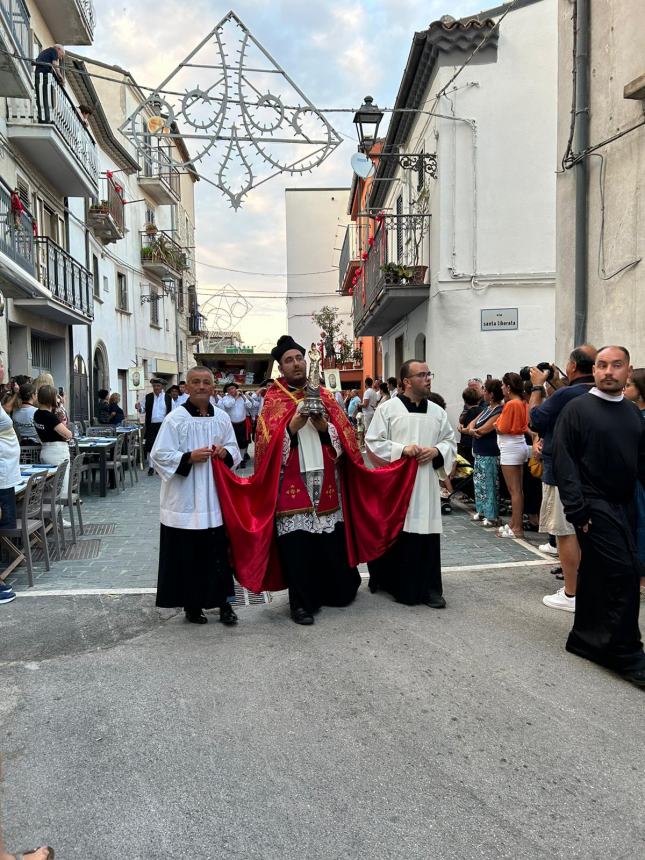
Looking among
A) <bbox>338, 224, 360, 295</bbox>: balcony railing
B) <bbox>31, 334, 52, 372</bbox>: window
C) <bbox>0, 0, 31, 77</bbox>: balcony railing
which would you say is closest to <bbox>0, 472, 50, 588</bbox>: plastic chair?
<bbox>0, 0, 31, 77</bbox>: balcony railing

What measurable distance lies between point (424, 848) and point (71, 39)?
19.9 metres

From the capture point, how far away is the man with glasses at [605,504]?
401 centimetres

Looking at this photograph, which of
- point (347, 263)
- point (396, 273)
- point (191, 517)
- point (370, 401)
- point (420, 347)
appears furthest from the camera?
point (347, 263)

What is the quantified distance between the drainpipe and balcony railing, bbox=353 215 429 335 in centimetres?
570

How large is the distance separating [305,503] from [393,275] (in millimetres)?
9864

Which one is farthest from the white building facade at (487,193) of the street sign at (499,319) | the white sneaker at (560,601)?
the white sneaker at (560,601)

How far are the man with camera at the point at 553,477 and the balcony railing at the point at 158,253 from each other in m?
25.5

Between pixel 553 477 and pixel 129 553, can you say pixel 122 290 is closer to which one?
pixel 129 553

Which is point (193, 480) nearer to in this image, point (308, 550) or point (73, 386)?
point (308, 550)

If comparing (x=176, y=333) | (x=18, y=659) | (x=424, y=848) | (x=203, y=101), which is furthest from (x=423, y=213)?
(x=176, y=333)

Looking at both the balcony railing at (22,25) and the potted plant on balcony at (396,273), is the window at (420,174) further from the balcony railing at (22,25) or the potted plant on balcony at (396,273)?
the balcony railing at (22,25)

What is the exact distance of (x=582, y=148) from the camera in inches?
301

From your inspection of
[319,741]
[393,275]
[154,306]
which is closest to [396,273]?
[393,275]

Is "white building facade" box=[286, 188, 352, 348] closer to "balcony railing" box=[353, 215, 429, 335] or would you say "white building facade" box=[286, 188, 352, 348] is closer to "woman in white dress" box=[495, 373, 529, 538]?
"balcony railing" box=[353, 215, 429, 335]
